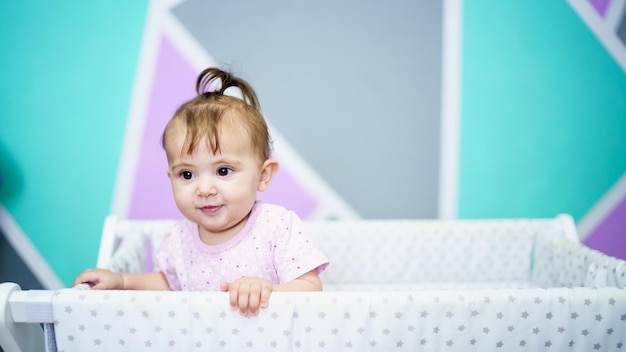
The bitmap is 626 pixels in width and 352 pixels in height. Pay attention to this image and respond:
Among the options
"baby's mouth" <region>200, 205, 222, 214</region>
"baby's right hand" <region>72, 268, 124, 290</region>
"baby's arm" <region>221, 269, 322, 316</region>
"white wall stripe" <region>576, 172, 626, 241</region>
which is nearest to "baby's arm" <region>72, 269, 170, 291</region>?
"baby's right hand" <region>72, 268, 124, 290</region>

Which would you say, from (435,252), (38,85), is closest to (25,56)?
(38,85)

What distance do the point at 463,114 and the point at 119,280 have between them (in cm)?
119

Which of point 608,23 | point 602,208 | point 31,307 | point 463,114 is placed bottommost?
point 31,307

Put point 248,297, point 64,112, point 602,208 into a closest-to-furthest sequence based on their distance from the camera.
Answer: point 248,297 → point 64,112 → point 602,208

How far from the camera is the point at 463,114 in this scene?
5.38 feet

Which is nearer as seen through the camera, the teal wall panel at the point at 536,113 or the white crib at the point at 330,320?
the white crib at the point at 330,320

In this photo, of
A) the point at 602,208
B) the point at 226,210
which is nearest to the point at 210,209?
the point at 226,210

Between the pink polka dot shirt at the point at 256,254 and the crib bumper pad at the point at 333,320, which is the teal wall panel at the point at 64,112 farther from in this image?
the crib bumper pad at the point at 333,320

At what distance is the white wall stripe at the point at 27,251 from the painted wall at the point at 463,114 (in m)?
0.02

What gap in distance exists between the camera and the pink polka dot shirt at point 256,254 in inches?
37.7

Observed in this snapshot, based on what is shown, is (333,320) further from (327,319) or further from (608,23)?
(608,23)

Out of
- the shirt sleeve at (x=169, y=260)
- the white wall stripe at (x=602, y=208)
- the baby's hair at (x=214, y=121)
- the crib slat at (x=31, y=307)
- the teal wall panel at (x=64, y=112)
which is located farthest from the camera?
the white wall stripe at (x=602, y=208)

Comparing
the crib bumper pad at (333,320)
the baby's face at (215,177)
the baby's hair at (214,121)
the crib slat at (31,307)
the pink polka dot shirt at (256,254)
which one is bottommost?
the crib bumper pad at (333,320)

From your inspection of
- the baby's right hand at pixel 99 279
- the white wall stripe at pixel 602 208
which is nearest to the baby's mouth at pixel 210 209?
the baby's right hand at pixel 99 279
